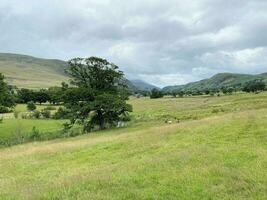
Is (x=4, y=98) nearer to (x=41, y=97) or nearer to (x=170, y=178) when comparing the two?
(x=170, y=178)

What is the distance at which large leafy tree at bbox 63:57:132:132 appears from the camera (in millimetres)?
58125

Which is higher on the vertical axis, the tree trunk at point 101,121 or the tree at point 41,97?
the tree at point 41,97

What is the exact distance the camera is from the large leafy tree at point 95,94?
5812 centimetres

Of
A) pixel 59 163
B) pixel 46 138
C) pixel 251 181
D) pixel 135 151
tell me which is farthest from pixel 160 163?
pixel 46 138

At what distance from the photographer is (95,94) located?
60.8m

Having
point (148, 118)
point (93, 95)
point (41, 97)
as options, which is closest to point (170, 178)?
point (93, 95)

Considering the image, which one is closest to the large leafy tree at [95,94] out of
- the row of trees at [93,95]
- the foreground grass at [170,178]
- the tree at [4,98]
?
the row of trees at [93,95]

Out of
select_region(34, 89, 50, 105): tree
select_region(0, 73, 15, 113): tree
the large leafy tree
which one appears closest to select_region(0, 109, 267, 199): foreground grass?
the large leafy tree

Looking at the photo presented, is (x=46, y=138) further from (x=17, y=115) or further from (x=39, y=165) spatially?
(x=17, y=115)

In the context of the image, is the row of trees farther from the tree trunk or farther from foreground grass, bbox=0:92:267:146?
foreground grass, bbox=0:92:267:146

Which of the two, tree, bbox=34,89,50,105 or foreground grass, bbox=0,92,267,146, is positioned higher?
tree, bbox=34,89,50,105

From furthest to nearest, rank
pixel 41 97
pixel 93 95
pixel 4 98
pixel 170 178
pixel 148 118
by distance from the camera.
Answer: pixel 41 97 → pixel 148 118 → pixel 4 98 → pixel 93 95 → pixel 170 178

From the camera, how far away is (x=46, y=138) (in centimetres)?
5834

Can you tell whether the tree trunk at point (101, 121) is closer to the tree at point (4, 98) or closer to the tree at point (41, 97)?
the tree at point (4, 98)
